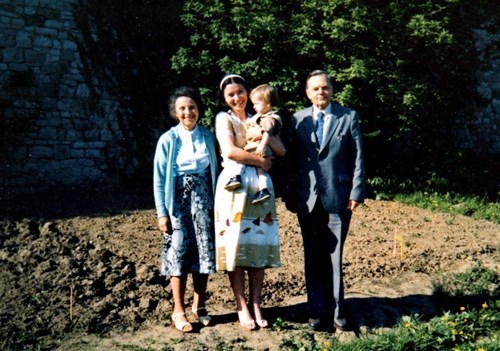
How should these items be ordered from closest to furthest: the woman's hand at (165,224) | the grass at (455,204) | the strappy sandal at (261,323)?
1. the woman's hand at (165,224)
2. the strappy sandal at (261,323)
3. the grass at (455,204)

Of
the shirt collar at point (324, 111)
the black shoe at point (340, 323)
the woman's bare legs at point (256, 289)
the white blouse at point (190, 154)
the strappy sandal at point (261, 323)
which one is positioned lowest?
the black shoe at point (340, 323)

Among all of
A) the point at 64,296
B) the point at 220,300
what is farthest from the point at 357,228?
the point at 64,296

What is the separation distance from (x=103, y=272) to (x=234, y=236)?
1.89 meters

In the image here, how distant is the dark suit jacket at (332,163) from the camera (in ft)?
11.4

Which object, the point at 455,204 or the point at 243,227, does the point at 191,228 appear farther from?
the point at 455,204

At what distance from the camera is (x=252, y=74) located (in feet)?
26.5

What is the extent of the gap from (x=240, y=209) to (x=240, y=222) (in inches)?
3.6

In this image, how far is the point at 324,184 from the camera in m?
3.47

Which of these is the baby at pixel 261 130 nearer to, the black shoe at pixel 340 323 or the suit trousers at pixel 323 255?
the suit trousers at pixel 323 255

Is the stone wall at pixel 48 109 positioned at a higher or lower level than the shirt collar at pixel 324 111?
higher

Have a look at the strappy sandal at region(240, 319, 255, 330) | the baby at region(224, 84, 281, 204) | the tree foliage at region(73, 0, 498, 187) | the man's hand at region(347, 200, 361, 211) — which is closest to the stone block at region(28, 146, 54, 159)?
the tree foliage at region(73, 0, 498, 187)

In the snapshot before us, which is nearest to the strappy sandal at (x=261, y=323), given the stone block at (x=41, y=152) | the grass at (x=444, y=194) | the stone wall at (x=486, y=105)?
the grass at (x=444, y=194)

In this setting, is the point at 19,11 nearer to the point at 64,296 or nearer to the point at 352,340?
the point at 64,296

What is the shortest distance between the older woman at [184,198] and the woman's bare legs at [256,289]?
0.98 feet
